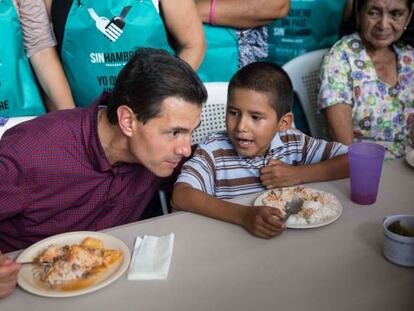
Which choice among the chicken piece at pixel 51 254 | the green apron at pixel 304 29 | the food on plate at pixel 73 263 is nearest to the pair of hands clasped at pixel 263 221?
the food on plate at pixel 73 263

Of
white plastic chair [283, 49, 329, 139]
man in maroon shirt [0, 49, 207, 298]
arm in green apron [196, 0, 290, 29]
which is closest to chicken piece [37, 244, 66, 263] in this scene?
man in maroon shirt [0, 49, 207, 298]

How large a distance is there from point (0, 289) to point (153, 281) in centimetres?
32

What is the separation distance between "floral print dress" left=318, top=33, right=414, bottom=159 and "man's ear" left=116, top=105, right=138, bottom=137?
1041 mm

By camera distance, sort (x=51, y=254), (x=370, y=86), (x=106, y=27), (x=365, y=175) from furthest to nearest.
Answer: (x=370, y=86)
(x=106, y=27)
(x=365, y=175)
(x=51, y=254)

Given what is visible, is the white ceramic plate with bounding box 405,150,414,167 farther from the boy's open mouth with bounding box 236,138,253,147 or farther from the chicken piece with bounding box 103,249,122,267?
the chicken piece with bounding box 103,249,122,267

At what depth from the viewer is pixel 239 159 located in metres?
1.65

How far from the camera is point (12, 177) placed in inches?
53.0

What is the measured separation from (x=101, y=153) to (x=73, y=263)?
1.41ft

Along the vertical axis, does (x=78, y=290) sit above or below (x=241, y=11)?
below

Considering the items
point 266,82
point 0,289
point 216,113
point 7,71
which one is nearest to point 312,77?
point 216,113

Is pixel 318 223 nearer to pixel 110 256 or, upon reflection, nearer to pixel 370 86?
pixel 110 256

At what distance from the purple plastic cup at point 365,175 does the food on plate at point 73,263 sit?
671 millimetres

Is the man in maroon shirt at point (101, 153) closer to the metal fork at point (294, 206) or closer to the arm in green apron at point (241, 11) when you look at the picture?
the metal fork at point (294, 206)

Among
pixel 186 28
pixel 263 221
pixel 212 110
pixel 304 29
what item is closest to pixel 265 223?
pixel 263 221
